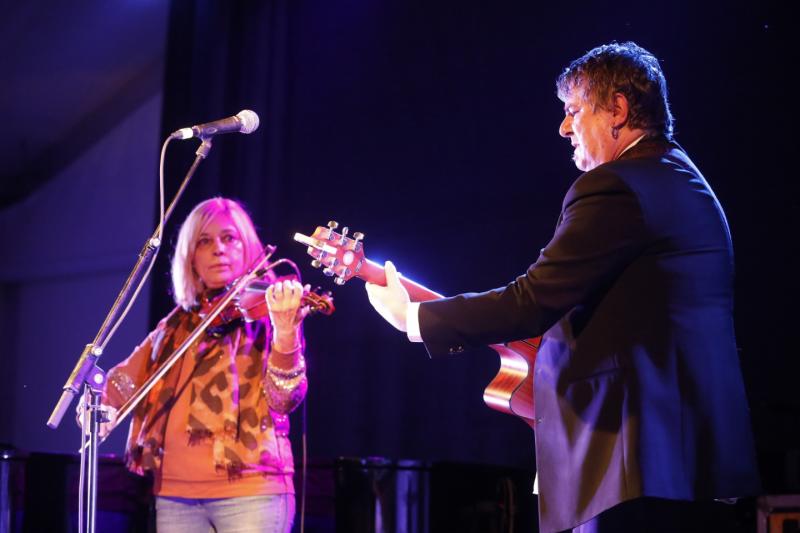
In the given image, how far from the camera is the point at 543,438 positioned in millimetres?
1877

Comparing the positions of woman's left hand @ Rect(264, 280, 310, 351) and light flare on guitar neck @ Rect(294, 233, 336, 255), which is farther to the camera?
woman's left hand @ Rect(264, 280, 310, 351)

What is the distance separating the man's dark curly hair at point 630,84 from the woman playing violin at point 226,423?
127cm

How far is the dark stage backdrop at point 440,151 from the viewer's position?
13.0 ft

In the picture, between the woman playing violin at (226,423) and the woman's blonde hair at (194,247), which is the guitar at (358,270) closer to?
the woman playing violin at (226,423)

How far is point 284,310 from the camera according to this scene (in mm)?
2949

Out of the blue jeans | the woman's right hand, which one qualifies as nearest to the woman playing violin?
the blue jeans

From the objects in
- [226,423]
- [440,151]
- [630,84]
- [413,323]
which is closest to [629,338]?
[413,323]

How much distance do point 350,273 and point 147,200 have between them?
403cm

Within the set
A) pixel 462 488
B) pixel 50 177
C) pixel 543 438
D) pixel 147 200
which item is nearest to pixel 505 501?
pixel 462 488

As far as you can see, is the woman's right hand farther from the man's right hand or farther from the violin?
the man's right hand

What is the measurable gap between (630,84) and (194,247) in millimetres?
1916

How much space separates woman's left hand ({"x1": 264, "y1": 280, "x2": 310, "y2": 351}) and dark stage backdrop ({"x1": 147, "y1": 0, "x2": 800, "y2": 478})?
1745 millimetres

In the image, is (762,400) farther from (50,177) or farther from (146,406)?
(50,177)

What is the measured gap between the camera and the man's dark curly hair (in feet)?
6.72
